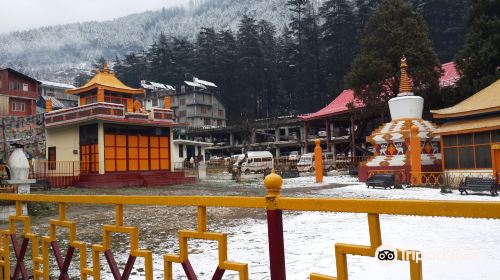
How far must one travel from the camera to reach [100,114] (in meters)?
29.1

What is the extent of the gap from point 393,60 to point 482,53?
652 cm

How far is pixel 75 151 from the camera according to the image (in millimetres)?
30859

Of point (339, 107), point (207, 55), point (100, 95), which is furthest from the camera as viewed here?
point (207, 55)

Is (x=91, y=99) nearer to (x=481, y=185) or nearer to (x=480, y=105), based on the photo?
(x=480, y=105)

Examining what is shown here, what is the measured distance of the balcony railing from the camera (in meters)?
29.4

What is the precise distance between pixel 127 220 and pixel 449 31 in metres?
59.9

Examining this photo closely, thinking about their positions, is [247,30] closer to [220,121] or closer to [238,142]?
[220,121]

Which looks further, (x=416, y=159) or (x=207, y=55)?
(x=207, y=55)

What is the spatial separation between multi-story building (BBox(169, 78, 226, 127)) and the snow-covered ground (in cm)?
6655

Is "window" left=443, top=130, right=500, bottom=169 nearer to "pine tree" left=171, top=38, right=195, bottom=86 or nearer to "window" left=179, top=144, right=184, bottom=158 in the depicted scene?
"window" left=179, top=144, right=184, bottom=158

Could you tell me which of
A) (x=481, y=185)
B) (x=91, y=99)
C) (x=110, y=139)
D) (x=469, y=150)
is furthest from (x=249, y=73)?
(x=481, y=185)

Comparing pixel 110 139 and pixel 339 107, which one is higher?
pixel 339 107

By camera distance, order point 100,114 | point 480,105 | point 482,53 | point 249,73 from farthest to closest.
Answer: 1. point 249,73
2. point 100,114
3. point 482,53
4. point 480,105

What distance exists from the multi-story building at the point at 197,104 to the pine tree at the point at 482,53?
2042 inches
